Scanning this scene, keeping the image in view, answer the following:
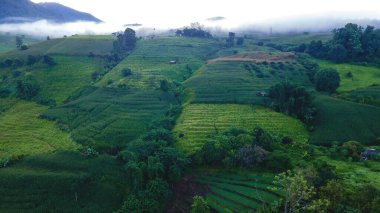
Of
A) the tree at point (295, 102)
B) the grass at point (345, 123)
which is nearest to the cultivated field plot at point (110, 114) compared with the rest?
the tree at point (295, 102)

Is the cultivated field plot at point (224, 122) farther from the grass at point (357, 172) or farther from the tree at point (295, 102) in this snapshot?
the grass at point (357, 172)

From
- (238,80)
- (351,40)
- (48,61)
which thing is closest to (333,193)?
(238,80)

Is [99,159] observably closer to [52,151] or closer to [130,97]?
[52,151]

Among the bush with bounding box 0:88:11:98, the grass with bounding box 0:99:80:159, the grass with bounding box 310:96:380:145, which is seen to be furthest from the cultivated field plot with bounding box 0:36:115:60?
the grass with bounding box 310:96:380:145

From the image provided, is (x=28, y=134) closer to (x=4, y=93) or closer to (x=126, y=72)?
(x=4, y=93)

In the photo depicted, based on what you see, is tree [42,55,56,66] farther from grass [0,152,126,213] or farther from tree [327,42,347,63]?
tree [327,42,347,63]

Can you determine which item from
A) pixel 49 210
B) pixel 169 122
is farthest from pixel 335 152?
pixel 49 210
